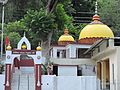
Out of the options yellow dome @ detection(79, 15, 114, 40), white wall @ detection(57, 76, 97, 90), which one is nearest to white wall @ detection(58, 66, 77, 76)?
yellow dome @ detection(79, 15, 114, 40)

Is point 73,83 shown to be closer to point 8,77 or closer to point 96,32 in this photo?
point 8,77

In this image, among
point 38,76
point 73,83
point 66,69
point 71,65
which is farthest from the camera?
point 66,69

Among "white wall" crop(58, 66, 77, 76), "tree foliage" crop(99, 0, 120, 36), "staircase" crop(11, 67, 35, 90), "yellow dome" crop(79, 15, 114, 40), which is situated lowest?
"staircase" crop(11, 67, 35, 90)

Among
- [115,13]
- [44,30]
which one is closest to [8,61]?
[44,30]

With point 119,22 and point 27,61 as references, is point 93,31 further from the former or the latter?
point 119,22

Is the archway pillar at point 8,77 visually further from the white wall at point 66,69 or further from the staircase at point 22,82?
the white wall at point 66,69

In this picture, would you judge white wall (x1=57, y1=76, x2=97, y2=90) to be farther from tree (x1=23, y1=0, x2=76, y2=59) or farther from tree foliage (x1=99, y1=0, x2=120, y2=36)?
tree foliage (x1=99, y1=0, x2=120, y2=36)

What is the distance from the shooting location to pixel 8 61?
25.9 meters

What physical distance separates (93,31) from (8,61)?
42.7ft

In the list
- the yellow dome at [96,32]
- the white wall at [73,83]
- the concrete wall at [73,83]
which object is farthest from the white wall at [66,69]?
the white wall at [73,83]

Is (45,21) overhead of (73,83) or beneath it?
overhead

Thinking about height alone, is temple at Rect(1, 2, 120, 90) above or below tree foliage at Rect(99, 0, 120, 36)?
below

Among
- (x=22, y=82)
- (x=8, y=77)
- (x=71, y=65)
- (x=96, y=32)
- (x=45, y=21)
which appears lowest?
(x=22, y=82)

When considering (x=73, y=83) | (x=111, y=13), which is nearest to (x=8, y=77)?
(x=73, y=83)
